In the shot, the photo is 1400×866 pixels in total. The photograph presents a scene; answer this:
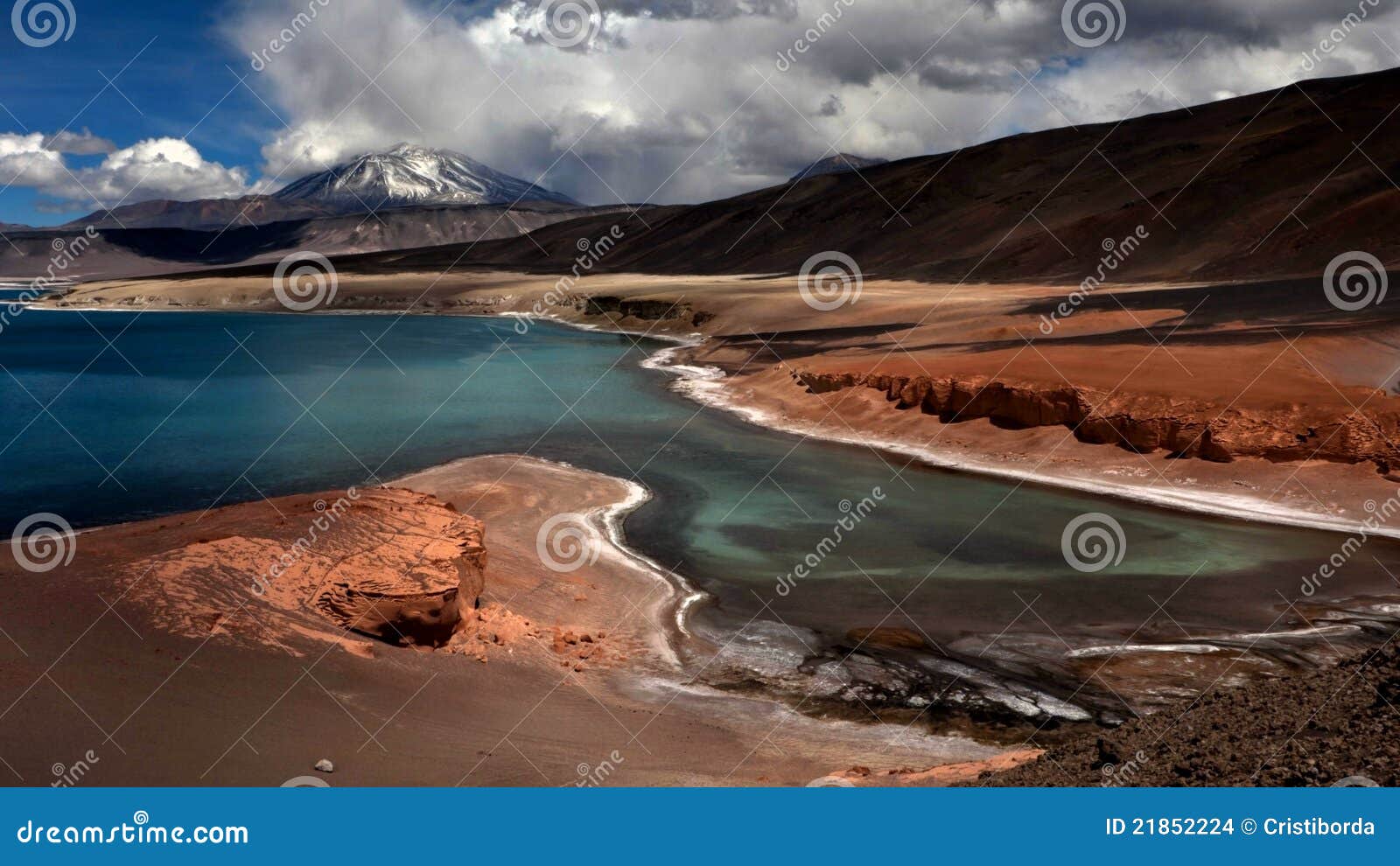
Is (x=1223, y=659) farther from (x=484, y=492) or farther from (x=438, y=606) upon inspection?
(x=484, y=492)
